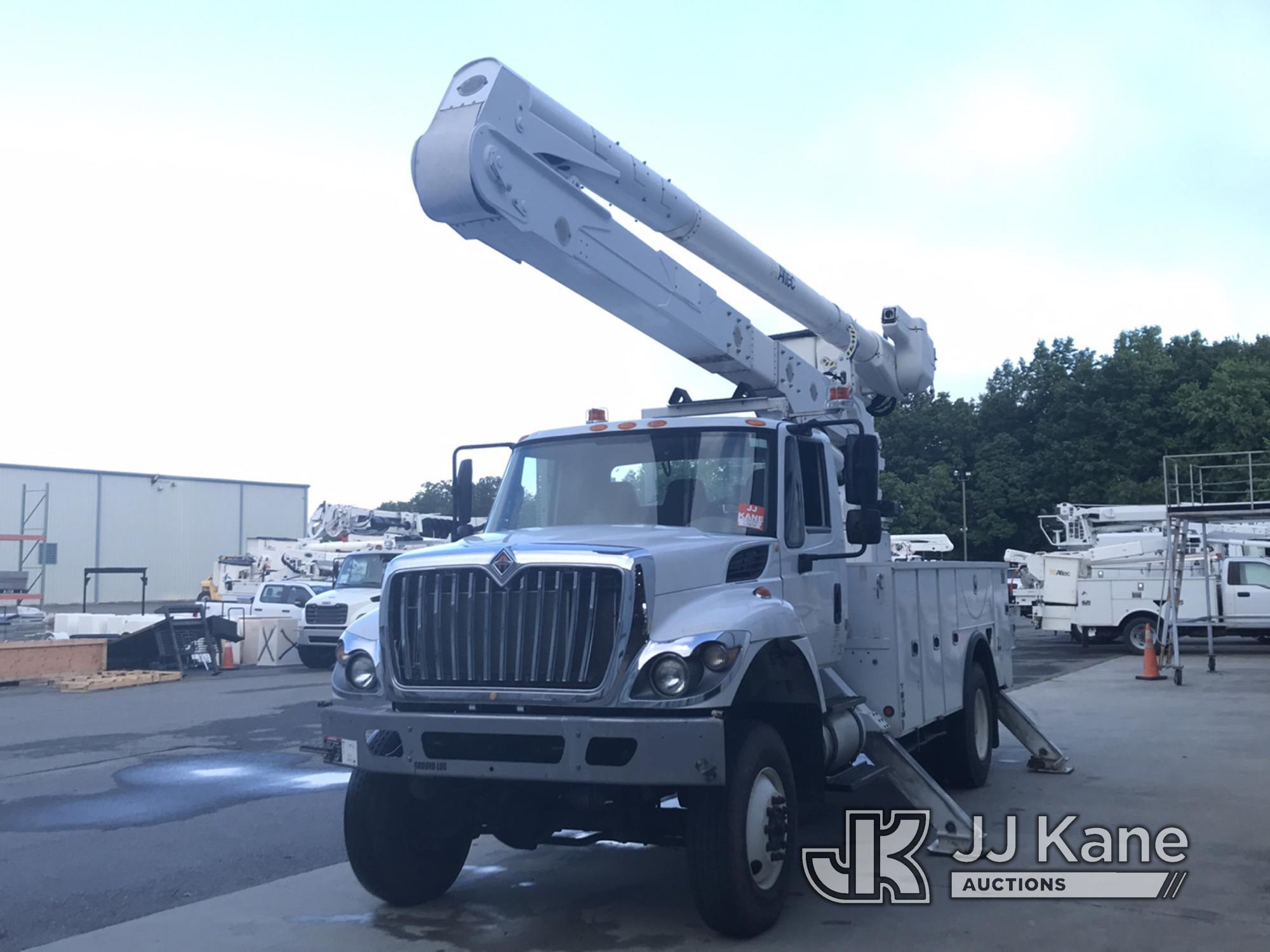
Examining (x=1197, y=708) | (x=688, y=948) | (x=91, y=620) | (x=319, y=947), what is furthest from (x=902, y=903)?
(x=91, y=620)

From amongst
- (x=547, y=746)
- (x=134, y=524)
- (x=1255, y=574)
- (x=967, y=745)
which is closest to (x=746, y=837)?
(x=547, y=746)

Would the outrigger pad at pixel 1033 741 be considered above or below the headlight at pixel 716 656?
below

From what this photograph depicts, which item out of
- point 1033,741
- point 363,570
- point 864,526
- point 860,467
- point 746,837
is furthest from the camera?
point 363,570

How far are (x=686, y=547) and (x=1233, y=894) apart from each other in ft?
12.0

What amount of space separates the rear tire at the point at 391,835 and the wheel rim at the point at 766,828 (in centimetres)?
161

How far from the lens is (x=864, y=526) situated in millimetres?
6805

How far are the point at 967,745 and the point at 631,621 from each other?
5142 mm

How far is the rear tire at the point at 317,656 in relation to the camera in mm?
22250

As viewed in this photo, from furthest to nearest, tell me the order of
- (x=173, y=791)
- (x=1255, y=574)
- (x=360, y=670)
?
1. (x=1255, y=574)
2. (x=173, y=791)
3. (x=360, y=670)

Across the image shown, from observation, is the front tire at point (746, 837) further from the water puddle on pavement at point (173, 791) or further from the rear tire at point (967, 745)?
the water puddle on pavement at point (173, 791)

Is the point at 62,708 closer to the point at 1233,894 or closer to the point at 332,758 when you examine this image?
the point at 332,758

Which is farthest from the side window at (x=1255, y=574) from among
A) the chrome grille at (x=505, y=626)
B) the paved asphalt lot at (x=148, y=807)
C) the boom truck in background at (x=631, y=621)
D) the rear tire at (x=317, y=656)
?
the chrome grille at (x=505, y=626)

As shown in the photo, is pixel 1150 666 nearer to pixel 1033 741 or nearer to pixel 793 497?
pixel 1033 741

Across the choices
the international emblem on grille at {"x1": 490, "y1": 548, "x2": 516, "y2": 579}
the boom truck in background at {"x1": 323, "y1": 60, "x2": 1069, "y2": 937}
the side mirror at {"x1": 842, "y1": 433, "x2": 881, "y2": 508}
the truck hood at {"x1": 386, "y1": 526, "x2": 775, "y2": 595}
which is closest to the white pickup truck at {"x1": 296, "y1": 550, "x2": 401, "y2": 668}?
the boom truck in background at {"x1": 323, "y1": 60, "x2": 1069, "y2": 937}
